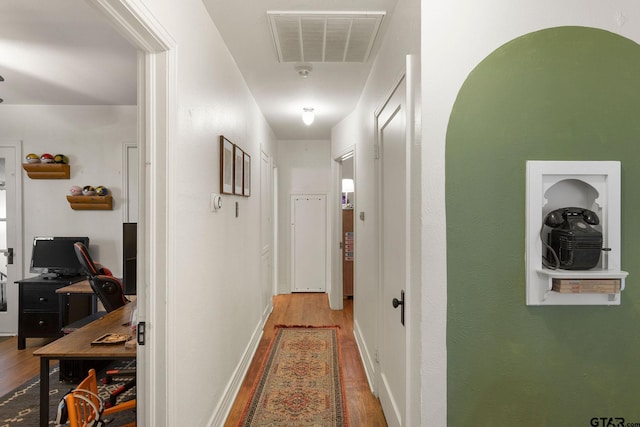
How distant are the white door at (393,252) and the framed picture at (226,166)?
1.04 m

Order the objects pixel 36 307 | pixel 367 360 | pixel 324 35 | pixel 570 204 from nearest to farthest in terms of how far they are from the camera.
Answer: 1. pixel 570 204
2. pixel 324 35
3. pixel 367 360
4. pixel 36 307

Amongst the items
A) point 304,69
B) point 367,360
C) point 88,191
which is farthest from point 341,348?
point 88,191

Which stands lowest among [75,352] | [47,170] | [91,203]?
[75,352]

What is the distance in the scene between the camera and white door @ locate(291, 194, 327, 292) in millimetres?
5707

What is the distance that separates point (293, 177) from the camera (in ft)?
18.8

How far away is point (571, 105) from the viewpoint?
1.35 m

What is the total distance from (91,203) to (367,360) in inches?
125

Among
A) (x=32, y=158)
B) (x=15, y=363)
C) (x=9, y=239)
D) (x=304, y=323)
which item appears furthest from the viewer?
(x=304, y=323)

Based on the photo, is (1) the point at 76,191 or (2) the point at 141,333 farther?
(1) the point at 76,191

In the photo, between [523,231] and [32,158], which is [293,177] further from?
[523,231]

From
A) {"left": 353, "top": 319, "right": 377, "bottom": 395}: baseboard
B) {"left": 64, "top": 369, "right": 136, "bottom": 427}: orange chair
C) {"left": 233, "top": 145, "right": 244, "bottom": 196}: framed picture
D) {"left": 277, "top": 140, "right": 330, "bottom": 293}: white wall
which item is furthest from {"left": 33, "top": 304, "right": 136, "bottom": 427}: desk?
{"left": 277, "top": 140, "right": 330, "bottom": 293}: white wall

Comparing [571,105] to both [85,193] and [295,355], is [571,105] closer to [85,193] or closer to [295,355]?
[295,355]

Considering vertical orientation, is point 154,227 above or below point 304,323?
above

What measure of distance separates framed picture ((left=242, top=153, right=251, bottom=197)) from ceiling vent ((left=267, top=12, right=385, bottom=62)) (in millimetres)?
915
